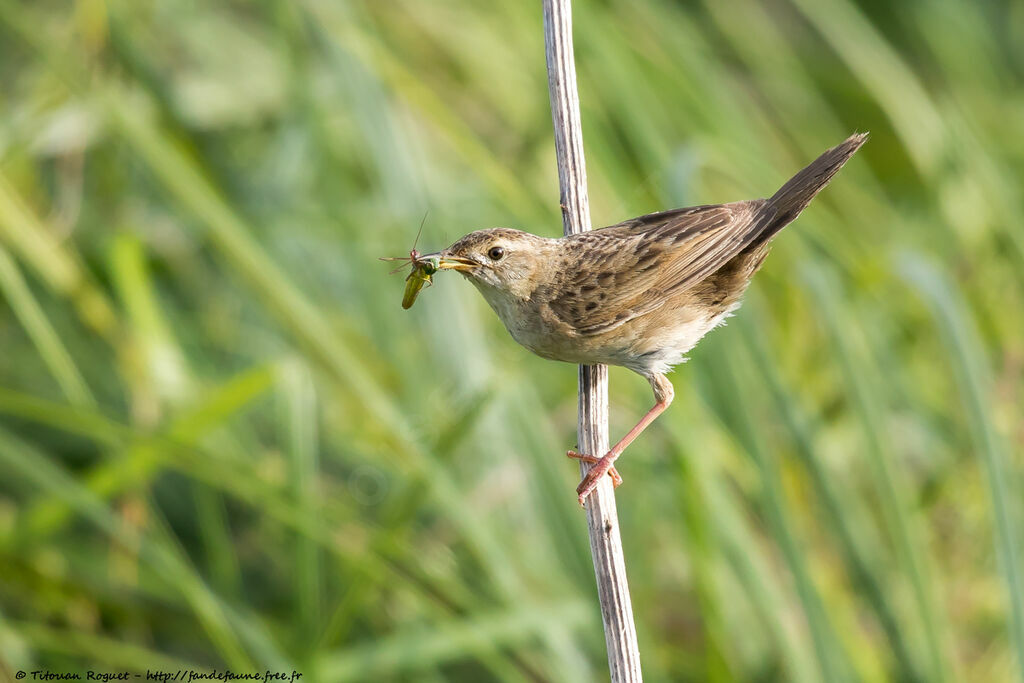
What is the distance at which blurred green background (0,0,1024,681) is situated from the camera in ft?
10.1

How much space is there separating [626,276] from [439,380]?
1.65 metres

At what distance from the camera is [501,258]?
8.23ft

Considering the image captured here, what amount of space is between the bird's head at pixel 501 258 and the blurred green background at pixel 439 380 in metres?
0.49

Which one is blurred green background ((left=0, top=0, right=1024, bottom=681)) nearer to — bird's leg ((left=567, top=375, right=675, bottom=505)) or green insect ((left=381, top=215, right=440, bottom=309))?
bird's leg ((left=567, top=375, right=675, bottom=505))

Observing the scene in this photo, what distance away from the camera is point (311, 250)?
4.80 metres

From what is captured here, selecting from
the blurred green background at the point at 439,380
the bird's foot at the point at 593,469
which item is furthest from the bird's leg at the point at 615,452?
the blurred green background at the point at 439,380

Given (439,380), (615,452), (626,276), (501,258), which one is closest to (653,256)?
(626,276)

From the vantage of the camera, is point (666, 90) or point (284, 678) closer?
point (284, 678)

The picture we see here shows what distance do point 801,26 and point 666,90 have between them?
16.0 ft

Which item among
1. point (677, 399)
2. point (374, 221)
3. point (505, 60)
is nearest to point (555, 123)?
point (677, 399)

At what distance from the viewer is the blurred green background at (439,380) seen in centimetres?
307

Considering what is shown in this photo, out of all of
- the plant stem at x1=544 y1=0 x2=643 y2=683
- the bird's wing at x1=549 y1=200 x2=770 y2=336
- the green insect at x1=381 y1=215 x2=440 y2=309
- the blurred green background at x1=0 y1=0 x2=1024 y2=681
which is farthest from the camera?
the blurred green background at x1=0 y1=0 x2=1024 y2=681

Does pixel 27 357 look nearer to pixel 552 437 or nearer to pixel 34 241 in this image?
pixel 34 241

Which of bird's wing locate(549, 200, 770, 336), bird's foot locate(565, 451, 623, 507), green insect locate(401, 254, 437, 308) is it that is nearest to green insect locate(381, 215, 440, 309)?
green insect locate(401, 254, 437, 308)
